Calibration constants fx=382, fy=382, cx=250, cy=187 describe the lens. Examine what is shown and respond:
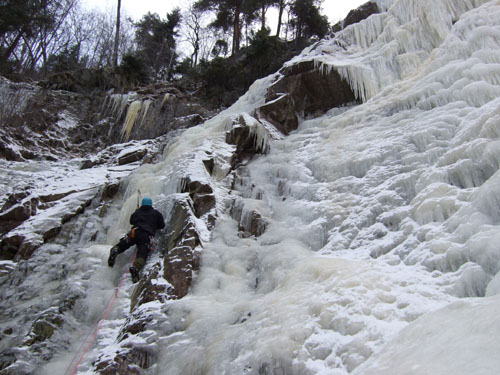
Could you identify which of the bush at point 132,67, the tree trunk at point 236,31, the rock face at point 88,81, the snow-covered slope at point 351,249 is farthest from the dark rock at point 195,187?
the tree trunk at point 236,31

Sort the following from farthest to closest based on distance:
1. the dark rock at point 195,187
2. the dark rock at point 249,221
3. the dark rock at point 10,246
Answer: the dark rock at point 195,187, the dark rock at point 10,246, the dark rock at point 249,221

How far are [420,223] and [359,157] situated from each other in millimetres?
2174

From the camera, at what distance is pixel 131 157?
10.6 metres

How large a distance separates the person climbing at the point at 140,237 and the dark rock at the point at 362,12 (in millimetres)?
9855

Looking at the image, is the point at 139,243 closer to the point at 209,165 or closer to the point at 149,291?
the point at 149,291

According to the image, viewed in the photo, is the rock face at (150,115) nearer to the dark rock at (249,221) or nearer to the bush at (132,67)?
the bush at (132,67)

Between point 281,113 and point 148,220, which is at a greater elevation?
point 281,113

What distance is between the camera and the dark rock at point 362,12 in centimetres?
1229

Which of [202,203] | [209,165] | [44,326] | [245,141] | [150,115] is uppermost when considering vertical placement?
[150,115]

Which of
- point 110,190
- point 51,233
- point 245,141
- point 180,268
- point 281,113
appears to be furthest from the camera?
point 281,113

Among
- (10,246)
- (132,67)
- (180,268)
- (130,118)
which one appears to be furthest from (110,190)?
(132,67)

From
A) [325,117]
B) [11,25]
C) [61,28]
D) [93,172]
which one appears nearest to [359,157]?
[325,117]

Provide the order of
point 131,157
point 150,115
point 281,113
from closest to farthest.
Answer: point 281,113, point 131,157, point 150,115

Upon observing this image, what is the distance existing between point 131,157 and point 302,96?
501 cm
